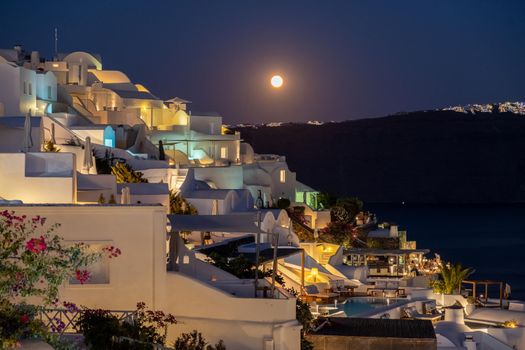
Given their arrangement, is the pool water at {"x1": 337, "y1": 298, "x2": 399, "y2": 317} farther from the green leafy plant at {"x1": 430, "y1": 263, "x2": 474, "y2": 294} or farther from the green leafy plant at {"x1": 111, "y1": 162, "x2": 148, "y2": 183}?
the green leafy plant at {"x1": 111, "y1": 162, "x2": 148, "y2": 183}

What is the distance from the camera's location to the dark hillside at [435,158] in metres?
149

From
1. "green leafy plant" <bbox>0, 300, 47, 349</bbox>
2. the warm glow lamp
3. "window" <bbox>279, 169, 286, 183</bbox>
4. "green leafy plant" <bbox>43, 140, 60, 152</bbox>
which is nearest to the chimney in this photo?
"window" <bbox>279, 169, 286, 183</bbox>

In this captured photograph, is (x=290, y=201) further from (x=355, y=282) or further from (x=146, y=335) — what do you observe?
(x=146, y=335)

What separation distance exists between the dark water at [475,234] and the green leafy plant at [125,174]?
29.0 m

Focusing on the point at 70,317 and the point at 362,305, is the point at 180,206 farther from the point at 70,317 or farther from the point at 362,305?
the point at 70,317

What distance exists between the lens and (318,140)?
456ft

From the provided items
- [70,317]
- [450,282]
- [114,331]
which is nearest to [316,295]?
[450,282]

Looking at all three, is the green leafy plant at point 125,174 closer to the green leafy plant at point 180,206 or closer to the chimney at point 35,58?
the green leafy plant at point 180,206

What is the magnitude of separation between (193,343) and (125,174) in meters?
15.3

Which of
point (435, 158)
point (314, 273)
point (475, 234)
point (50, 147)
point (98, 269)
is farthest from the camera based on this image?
point (435, 158)

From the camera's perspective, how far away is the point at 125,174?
30.4m

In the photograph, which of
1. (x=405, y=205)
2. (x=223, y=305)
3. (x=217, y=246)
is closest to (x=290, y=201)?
(x=217, y=246)

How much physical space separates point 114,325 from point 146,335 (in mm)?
695

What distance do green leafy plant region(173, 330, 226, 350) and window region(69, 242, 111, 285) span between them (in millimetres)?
1375
